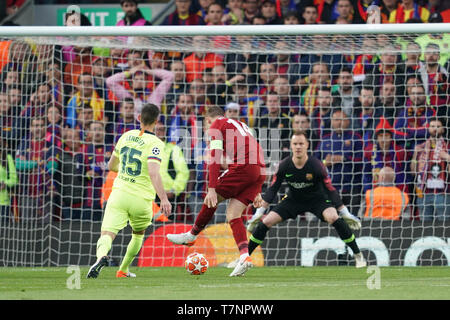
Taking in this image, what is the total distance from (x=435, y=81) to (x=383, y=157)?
1373 mm

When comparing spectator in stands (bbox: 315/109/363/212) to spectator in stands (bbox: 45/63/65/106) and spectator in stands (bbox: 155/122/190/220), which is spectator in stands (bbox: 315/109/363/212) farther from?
spectator in stands (bbox: 45/63/65/106)

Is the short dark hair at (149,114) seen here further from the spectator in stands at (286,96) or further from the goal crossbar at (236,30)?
the spectator in stands at (286,96)

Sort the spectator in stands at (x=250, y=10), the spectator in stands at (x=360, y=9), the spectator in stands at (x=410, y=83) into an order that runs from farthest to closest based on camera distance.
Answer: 1. the spectator in stands at (x=250, y=10)
2. the spectator in stands at (x=360, y=9)
3. the spectator in stands at (x=410, y=83)

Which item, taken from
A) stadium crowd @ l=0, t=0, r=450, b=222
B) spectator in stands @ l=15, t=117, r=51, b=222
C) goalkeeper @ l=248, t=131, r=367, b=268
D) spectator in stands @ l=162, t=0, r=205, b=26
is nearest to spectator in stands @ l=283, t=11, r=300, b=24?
stadium crowd @ l=0, t=0, r=450, b=222

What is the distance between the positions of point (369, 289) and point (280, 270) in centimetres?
337

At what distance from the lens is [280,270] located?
36.6ft

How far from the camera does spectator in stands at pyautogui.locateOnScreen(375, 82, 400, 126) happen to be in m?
13.0

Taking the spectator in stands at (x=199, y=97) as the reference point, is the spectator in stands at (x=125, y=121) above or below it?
below

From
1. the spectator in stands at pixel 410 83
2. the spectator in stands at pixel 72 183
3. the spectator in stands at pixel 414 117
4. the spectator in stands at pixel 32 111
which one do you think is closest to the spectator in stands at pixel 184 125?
the spectator in stands at pixel 72 183

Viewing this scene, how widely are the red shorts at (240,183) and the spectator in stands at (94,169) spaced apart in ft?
10.8

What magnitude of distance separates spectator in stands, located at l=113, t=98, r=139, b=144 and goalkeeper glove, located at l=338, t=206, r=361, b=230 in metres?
3.46

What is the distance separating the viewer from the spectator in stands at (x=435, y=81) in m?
13.0

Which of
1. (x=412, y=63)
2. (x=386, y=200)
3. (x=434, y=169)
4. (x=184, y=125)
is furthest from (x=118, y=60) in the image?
(x=434, y=169)

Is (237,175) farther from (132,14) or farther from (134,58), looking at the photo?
(132,14)
